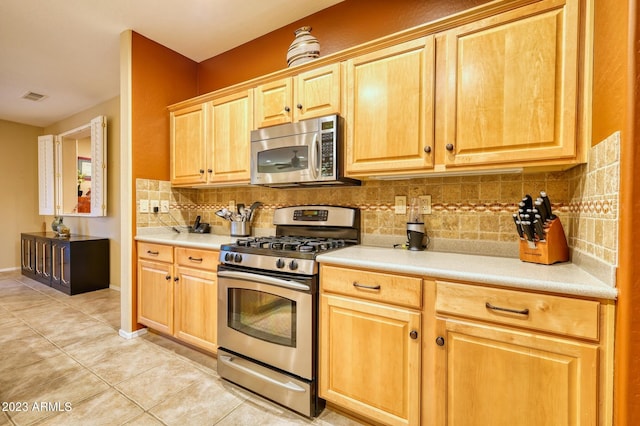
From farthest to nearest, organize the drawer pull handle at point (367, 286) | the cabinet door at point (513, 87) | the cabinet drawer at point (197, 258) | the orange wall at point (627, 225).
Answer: the cabinet drawer at point (197, 258) < the drawer pull handle at point (367, 286) < the cabinet door at point (513, 87) < the orange wall at point (627, 225)

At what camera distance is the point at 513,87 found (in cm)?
136

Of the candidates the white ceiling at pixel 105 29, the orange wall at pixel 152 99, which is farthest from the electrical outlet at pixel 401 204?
the orange wall at pixel 152 99

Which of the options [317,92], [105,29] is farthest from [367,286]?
[105,29]

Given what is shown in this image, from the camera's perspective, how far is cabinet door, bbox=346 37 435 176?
1576mm

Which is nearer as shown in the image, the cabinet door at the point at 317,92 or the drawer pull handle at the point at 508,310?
the drawer pull handle at the point at 508,310

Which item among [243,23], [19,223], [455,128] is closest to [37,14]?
[243,23]

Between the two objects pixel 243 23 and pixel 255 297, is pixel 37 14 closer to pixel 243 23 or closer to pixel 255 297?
pixel 243 23

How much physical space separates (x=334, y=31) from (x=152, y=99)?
70.5 inches

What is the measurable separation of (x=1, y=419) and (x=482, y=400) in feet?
8.08

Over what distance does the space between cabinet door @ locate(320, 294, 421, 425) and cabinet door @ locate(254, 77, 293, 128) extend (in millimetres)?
1328

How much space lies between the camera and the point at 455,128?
4.91 ft

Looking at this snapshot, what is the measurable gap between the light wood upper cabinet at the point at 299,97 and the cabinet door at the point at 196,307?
125 cm

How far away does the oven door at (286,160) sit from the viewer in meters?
1.90

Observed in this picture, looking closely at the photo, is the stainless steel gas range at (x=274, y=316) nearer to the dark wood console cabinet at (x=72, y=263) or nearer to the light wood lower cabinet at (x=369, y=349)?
the light wood lower cabinet at (x=369, y=349)
